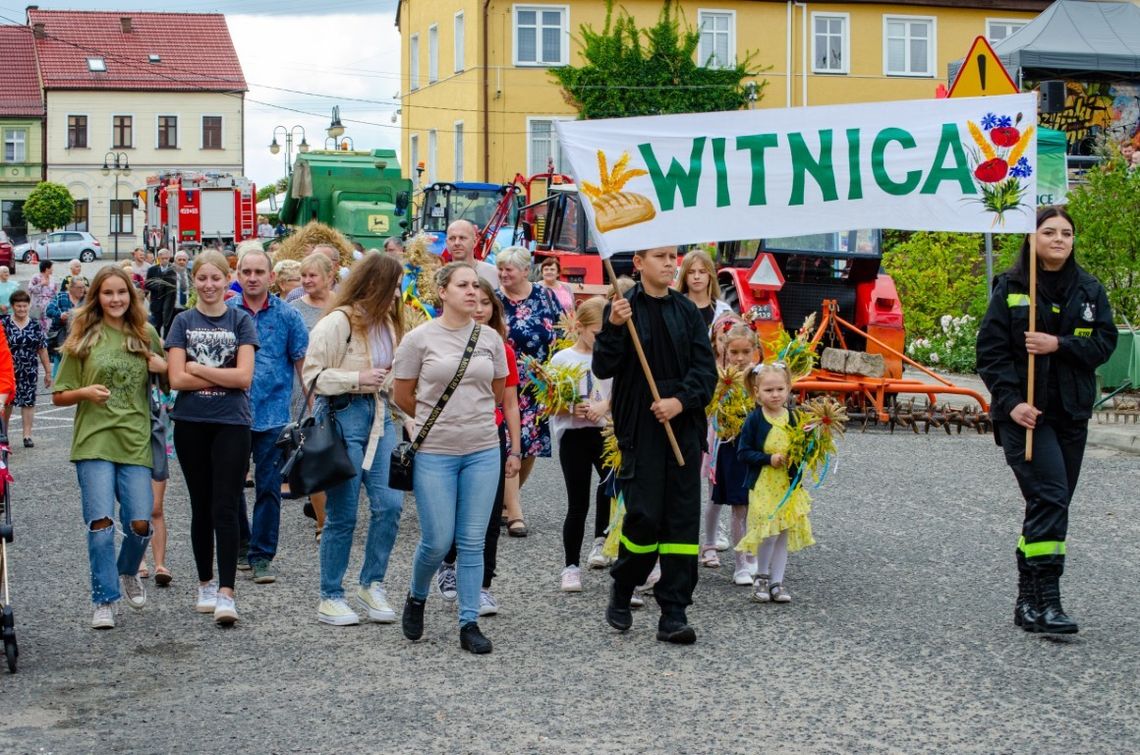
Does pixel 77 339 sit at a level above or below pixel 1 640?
above

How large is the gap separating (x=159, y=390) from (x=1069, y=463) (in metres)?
4.49

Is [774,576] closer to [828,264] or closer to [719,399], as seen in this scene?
[719,399]

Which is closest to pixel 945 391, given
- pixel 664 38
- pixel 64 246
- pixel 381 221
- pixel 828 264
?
pixel 828 264

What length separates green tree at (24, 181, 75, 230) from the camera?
75.7 meters

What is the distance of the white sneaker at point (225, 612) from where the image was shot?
25.0 ft

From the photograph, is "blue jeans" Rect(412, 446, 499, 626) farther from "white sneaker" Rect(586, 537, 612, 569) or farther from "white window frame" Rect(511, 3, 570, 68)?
"white window frame" Rect(511, 3, 570, 68)

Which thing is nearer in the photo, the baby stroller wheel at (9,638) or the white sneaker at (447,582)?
the baby stroller wheel at (9,638)

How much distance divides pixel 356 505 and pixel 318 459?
0.36 metres

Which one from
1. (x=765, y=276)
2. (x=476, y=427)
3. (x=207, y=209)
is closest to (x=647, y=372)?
(x=476, y=427)

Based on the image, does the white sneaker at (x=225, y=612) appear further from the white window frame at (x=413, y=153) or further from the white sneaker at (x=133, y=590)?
the white window frame at (x=413, y=153)

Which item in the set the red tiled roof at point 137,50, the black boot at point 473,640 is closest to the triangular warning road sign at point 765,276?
the black boot at point 473,640

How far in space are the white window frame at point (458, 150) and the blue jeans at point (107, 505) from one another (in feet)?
130

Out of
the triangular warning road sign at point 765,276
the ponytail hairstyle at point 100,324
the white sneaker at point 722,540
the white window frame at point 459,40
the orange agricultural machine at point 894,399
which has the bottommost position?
the white sneaker at point 722,540

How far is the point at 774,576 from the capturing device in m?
8.22
